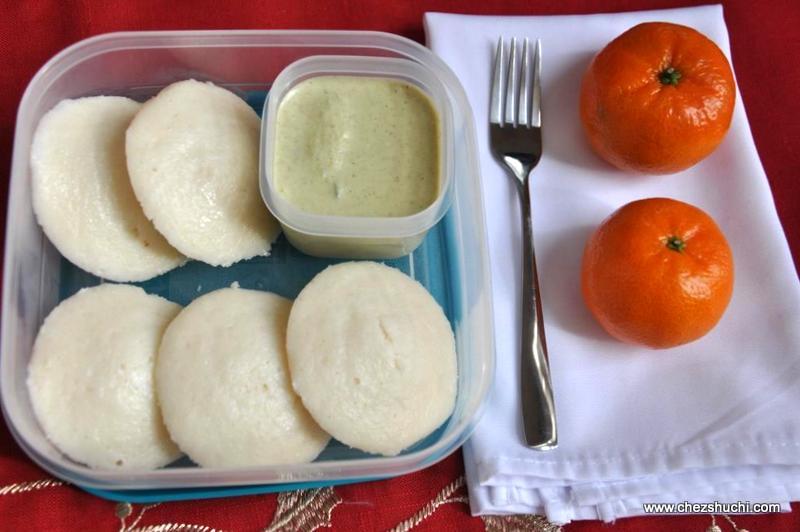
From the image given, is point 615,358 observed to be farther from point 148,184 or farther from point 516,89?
point 148,184

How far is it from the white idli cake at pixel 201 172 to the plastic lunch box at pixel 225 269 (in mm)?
102

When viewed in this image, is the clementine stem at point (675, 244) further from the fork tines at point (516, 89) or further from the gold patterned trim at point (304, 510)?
the gold patterned trim at point (304, 510)

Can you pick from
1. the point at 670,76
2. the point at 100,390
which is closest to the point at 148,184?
the point at 100,390

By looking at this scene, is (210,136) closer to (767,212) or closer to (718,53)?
(718,53)

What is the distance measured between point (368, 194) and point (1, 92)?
1.05 meters

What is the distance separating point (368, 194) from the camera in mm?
1432

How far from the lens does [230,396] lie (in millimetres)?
1268

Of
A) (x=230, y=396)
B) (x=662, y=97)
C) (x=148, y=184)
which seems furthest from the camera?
(x=662, y=97)

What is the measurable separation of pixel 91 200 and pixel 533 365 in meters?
1.06

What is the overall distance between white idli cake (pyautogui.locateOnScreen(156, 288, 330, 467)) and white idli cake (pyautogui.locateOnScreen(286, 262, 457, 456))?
0.06 meters

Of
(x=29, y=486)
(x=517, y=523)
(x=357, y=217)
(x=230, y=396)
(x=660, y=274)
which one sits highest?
(x=357, y=217)

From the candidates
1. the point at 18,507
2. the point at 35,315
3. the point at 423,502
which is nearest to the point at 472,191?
the point at 423,502

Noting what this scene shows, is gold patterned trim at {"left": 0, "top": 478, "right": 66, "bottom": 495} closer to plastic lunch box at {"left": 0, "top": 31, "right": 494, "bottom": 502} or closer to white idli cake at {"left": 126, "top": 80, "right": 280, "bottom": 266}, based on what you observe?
plastic lunch box at {"left": 0, "top": 31, "right": 494, "bottom": 502}

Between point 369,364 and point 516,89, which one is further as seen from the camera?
point 516,89
